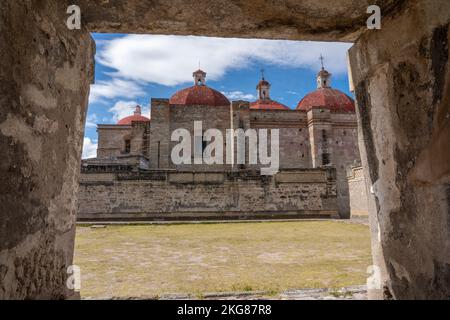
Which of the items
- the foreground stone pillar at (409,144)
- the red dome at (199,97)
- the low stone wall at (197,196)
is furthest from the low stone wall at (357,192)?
the foreground stone pillar at (409,144)

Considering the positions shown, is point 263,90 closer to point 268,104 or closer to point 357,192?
point 268,104

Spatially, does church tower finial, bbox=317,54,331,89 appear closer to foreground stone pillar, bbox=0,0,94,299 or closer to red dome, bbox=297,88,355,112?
red dome, bbox=297,88,355,112

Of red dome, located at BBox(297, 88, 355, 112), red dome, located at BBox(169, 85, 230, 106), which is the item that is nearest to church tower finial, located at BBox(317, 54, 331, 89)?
red dome, located at BBox(297, 88, 355, 112)

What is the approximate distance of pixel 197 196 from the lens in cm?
1748

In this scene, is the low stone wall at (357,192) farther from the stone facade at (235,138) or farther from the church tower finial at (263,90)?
the church tower finial at (263,90)

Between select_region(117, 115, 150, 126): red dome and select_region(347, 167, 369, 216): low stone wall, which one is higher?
select_region(117, 115, 150, 126): red dome

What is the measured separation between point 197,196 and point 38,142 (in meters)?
15.9

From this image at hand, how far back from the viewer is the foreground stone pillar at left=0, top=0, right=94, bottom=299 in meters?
1.42

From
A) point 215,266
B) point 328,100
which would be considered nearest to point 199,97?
point 328,100

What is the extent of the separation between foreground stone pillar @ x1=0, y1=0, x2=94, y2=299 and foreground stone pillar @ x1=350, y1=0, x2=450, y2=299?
2026 mm

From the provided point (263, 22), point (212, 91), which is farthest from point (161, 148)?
point (263, 22)
